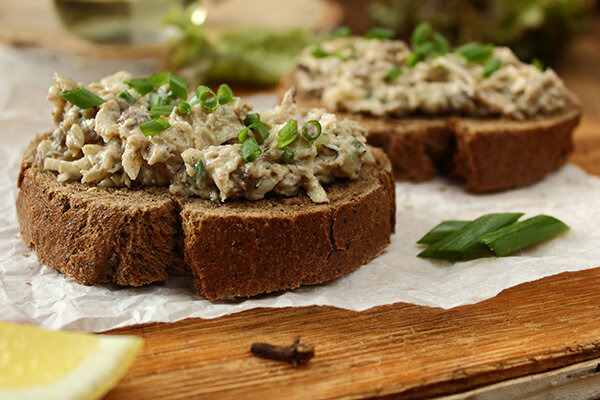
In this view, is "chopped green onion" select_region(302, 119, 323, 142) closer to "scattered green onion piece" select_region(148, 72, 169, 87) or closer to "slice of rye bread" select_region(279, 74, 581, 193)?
"scattered green onion piece" select_region(148, 72, 169, 87)

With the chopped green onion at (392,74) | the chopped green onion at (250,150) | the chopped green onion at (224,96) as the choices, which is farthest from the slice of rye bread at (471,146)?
the chopped green onion at (250,150)

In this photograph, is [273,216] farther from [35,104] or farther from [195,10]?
[195,10]

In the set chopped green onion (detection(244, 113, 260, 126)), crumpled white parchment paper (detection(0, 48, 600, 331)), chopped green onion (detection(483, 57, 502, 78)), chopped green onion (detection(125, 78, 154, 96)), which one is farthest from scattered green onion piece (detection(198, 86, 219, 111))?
chopped green onion (detection(483, 57, 502, 78))

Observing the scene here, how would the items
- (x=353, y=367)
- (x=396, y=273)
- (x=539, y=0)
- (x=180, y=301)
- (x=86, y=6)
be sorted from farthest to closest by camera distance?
(x=539, y=0) < (x=86, y=6) < (x=396, y=273) < (x=180, y=301) < (x=353, y=367)

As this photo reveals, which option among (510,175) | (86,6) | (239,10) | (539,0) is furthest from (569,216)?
(239,10)

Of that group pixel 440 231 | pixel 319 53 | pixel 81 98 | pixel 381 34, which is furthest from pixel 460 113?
pixel 81 98

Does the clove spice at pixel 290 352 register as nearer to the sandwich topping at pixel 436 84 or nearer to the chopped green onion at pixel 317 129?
the chopped green onion at pixel 317 129

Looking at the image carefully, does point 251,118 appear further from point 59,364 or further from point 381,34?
point 381,34
